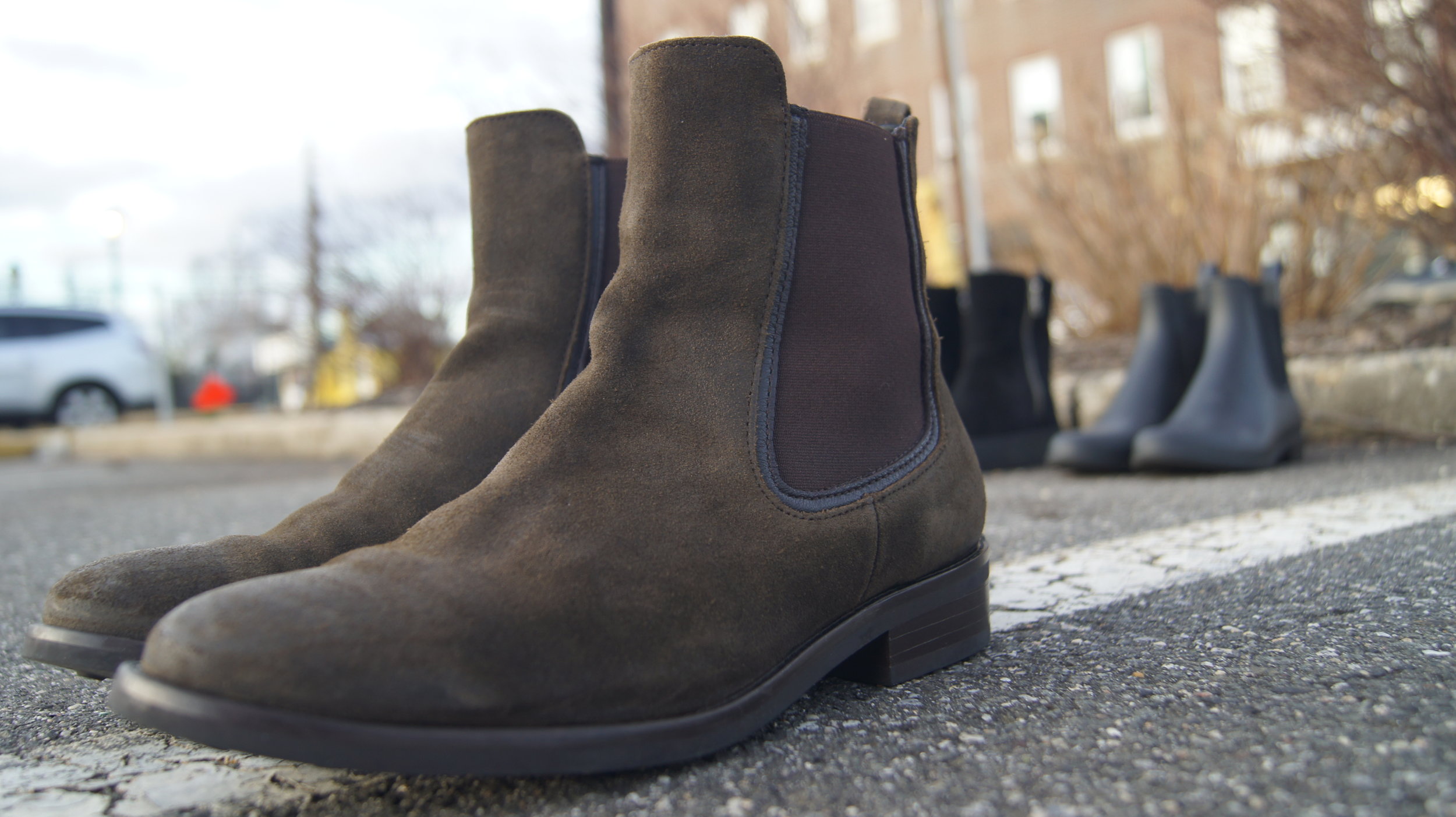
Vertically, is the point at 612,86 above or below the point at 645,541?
above

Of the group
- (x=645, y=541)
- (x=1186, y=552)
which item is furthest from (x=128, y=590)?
(x=1186, y=552)

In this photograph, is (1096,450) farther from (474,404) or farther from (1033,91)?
(1033,91)

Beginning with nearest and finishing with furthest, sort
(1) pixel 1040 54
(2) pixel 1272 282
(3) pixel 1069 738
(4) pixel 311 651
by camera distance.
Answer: (4) pixel 311 651 < (3) pixel 1069 738 < (2) pixel 1272 282 < (1) pixel 1040 54

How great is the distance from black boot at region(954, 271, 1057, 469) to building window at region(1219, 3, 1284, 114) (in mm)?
1519

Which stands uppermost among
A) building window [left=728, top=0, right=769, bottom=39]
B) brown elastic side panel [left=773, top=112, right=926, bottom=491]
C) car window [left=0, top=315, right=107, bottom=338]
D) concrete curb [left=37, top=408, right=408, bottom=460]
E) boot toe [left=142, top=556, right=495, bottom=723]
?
building window [left=728, top=0, right=769, bottom=39]

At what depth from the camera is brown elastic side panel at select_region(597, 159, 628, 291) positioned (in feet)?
3.98

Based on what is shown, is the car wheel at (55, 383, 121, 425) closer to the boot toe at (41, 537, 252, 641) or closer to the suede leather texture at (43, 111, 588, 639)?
the suede leather texture at (43, 111, 588, 639)

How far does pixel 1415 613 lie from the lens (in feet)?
3.28

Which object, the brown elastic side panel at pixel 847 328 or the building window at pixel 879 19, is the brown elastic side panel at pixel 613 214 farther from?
the building window at pixel 879 19

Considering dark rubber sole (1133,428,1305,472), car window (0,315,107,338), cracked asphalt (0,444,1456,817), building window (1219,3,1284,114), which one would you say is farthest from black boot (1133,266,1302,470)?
car window (0,315,107,338)

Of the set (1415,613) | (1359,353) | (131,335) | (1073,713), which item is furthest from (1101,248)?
(131,335)

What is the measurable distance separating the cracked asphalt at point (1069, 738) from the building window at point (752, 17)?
4953 millimetres

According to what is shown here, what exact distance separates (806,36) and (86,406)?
944cm

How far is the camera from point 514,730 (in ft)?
2.17
